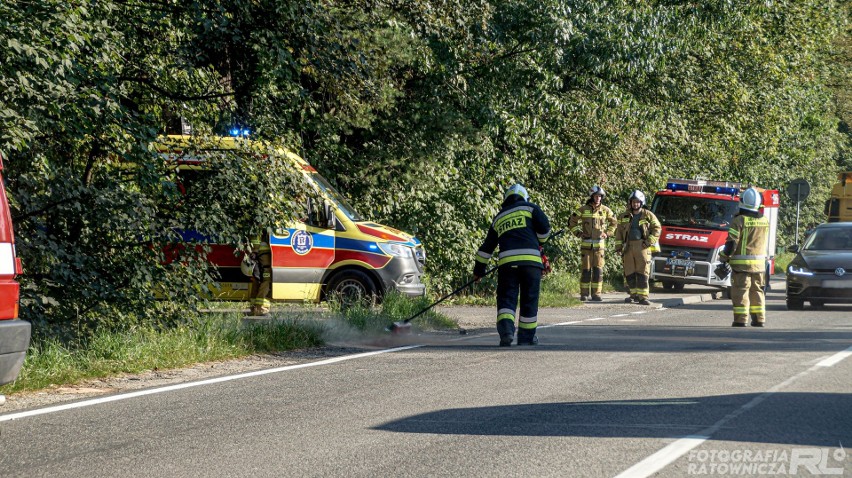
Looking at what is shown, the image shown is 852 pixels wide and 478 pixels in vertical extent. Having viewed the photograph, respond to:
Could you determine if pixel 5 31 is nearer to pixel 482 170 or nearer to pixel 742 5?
pixel 482 170

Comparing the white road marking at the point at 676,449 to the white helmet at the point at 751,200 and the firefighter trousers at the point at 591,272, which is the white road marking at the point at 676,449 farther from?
the firefighter trousers at the point at 591,272

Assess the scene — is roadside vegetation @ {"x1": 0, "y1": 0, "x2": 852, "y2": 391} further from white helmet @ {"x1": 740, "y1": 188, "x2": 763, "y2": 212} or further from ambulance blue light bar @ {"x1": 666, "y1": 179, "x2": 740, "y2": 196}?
white helmet @ {"x1": 740, "y1": 188, "x2": 763, "y2": 212}

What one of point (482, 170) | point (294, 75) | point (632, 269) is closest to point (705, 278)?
point (632, 269)

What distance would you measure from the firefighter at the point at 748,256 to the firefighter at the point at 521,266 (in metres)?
4.54

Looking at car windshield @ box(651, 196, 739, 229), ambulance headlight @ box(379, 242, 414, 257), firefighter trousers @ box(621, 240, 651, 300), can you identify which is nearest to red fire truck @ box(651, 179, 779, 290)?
car windshield @ box(651, 196, 739, 229)

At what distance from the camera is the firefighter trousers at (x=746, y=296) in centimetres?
1538

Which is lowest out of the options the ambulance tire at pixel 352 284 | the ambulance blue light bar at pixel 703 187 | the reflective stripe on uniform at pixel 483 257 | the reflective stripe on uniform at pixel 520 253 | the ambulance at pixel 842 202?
the ambulance tire at pixel 352 284

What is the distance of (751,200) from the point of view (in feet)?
49.9

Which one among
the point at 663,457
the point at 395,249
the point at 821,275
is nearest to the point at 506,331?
the point at 395,249

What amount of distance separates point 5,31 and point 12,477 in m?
4.15

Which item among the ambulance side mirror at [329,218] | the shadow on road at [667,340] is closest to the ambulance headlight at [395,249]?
the ambulance side mirror at [329,218]

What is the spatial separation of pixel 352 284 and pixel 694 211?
11.6 m

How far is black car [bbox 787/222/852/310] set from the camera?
19344mm

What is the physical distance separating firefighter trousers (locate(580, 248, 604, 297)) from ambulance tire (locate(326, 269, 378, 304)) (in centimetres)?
670
